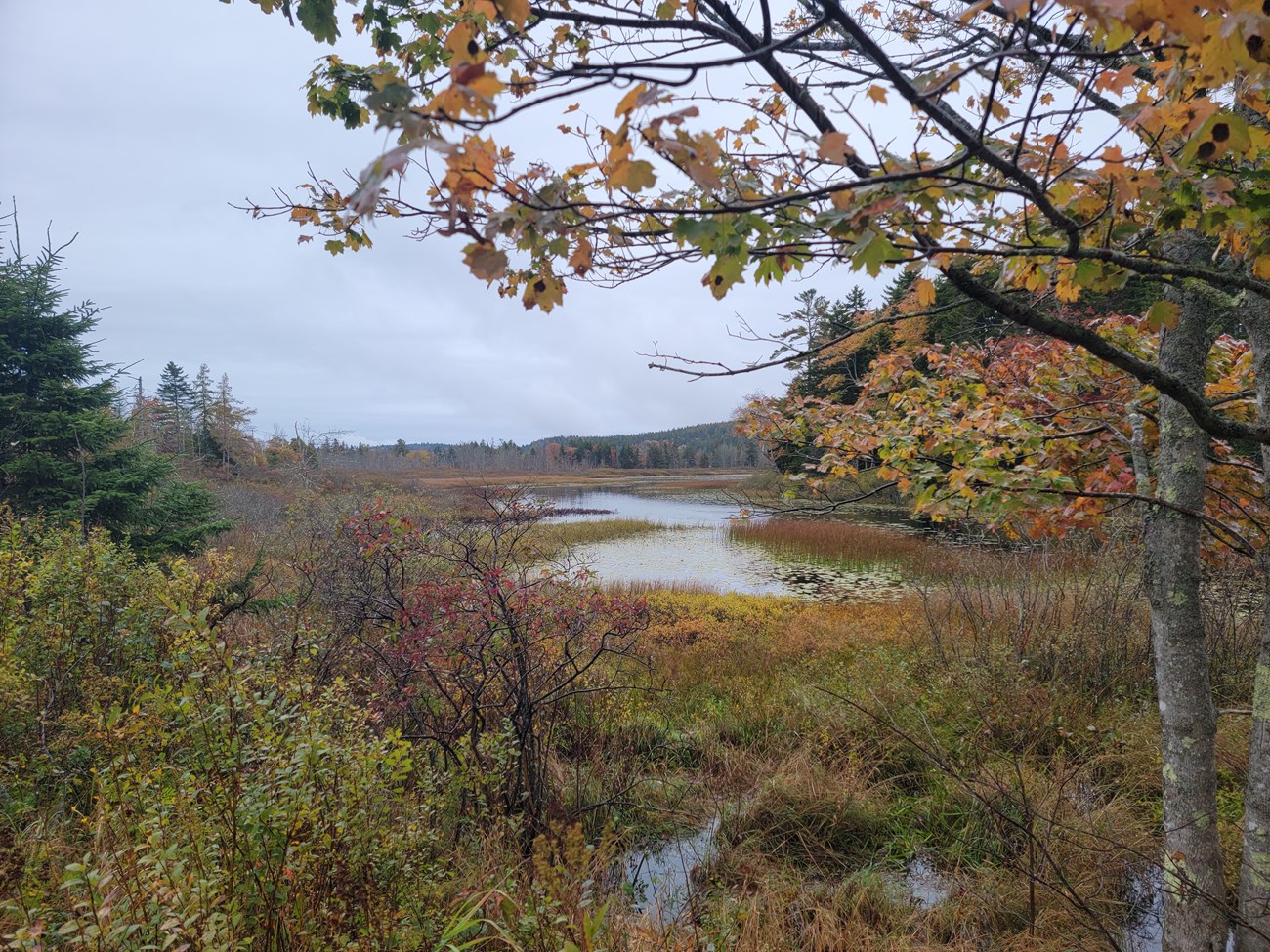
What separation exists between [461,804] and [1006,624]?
6610 millimetres

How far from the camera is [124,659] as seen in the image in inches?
146

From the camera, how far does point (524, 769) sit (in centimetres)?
361

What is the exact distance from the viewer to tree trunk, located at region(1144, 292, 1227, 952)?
7.75 feet

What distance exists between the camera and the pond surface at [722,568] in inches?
515

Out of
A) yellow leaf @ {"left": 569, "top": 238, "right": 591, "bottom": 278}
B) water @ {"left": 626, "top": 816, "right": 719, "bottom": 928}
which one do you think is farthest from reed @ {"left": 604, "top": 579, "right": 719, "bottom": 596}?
yellow leaf @ {"left": 569, "top": 238, "right": 591, "bottom": 278}

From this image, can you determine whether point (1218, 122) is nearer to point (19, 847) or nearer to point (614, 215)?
point (614, 215)

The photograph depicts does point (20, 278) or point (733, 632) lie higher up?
point (20, 278)

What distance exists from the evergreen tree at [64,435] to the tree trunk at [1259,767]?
12491mm

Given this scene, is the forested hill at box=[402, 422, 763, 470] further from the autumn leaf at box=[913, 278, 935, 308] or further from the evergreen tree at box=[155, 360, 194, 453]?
the autumn leaf at box=[913, 278, 935, 308]

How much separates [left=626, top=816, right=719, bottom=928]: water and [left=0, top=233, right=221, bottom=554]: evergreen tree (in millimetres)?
9720

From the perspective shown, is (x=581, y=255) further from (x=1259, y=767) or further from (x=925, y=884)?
(x=925, y=884)

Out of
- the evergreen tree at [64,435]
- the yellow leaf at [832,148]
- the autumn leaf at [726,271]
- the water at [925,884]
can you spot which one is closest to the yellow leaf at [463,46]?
the autumn leaf at [726,271]

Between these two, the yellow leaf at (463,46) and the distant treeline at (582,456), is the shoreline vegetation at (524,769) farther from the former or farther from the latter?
the distant treeline at (582,456)

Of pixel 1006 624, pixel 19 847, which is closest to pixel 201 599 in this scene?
pixel 19 847
